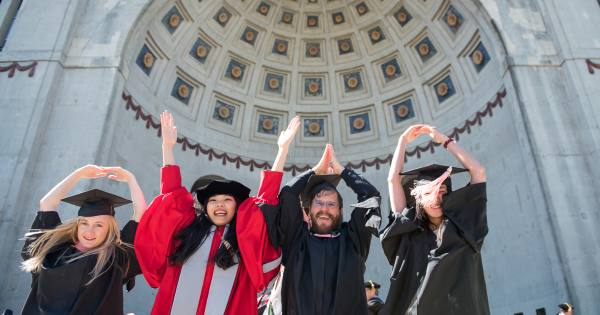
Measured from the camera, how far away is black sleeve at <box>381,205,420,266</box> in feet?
9.05

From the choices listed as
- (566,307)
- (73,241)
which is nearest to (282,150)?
(73,241)

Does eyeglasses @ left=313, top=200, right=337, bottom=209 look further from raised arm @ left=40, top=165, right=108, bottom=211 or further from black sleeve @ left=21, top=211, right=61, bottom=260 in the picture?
black sleeve @ left=21, top=211, right=61, bottom=260

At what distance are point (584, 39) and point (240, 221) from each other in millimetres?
8956

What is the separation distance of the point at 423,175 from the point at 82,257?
2722 millimetres

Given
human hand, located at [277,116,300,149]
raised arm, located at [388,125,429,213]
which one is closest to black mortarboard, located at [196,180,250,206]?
human hand, located at [277,116,300,149]

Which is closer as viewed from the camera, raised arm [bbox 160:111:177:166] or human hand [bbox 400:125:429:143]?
human hand [bbox 400:125:429:143]

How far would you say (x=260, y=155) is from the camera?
37.9 feet

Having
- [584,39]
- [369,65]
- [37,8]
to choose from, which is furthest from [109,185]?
[584,39]

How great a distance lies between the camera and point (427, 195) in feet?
9.01

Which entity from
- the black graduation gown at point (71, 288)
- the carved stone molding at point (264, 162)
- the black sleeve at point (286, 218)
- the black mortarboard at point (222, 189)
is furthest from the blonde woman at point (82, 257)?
the carved stone molding at point (264, 162)

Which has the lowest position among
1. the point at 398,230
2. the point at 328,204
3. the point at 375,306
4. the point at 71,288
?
the point at 375,306

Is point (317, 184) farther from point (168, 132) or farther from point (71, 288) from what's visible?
point (71, 288)

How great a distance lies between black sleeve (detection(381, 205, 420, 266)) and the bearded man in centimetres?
13

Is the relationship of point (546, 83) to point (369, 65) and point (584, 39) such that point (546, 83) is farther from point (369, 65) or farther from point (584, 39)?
point (369, 65)
